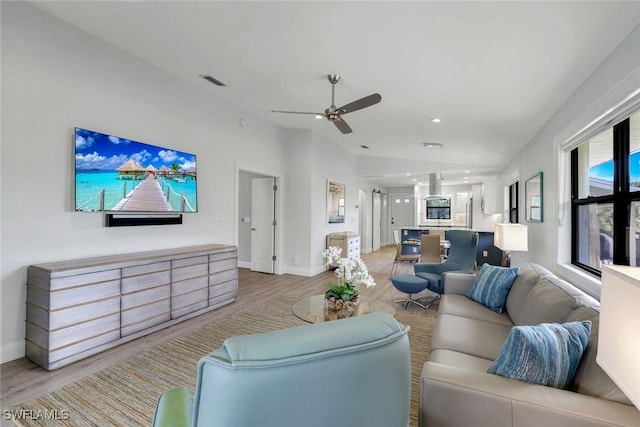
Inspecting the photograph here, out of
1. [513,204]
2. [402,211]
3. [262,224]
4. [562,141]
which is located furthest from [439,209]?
[562,141]

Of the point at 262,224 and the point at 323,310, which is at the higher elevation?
the point at 262,224

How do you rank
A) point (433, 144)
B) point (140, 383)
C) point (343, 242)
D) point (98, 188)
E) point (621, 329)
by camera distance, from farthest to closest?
point (343, 242) → point (433, 144) → point (98, 188) → point (140, 383) → point (621, 329)

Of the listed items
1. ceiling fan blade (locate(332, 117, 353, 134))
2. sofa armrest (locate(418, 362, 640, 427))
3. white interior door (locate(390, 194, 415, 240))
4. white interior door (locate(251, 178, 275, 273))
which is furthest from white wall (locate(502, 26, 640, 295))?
white interior door (locate(390, 194, 415, 240))

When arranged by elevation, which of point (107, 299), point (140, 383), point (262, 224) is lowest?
point (140, 383)

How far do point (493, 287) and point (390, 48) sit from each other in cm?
236

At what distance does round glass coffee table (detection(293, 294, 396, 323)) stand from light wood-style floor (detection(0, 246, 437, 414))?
1332mm

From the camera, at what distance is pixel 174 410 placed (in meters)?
1.05

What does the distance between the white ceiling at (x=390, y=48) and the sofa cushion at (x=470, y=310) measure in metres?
2.15

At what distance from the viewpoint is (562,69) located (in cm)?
240

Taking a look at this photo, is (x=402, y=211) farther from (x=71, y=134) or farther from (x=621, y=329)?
(x=621, y=329)

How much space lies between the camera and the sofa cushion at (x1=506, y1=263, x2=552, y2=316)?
7.43 feet

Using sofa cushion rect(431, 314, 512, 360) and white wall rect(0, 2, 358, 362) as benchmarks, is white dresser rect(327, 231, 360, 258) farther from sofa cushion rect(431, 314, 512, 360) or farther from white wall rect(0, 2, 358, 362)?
sofa cushion rect(431, 314, 512, 360)

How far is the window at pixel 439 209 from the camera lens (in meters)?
11.0

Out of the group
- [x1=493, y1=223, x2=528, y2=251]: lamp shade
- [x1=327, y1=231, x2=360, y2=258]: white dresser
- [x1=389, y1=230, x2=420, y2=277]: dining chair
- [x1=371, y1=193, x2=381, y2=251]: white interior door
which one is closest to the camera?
[x1=493, y1=223, x2=528, y2=251]: lamp shade
